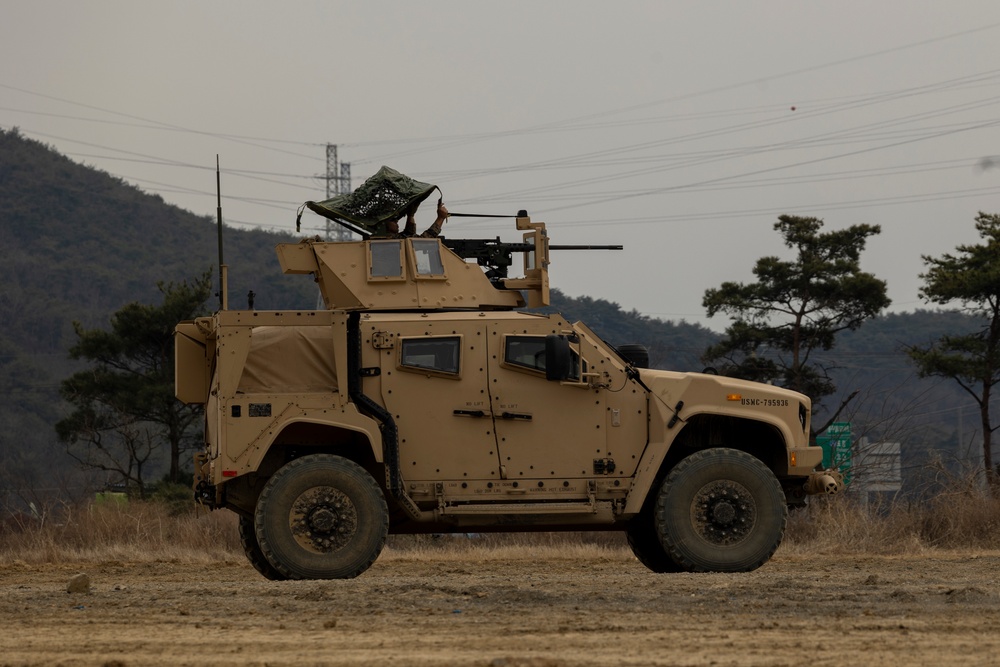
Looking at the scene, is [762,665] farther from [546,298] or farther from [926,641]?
[546,298]

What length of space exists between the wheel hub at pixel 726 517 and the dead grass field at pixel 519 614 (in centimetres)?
47

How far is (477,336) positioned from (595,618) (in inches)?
173

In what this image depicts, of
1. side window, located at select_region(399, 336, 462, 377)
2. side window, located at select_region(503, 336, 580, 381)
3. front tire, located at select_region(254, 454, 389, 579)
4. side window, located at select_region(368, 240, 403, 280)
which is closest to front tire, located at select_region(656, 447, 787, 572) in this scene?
side window, located at select_region(503, 336, 580, 381)

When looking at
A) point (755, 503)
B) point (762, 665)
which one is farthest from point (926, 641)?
point (755, 503)

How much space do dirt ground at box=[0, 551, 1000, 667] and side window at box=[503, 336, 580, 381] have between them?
1.94 m

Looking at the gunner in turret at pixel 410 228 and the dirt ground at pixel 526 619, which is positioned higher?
the gunner in turret at pixel 410 228

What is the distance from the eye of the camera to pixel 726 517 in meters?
14.4

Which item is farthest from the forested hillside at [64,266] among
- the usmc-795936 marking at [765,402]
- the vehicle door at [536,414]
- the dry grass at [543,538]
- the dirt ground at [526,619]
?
the dirt ground at [526,619]

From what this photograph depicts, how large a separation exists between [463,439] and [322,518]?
1.48 m

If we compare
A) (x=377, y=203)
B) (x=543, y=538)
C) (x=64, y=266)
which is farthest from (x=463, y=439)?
(x=64, y=266)

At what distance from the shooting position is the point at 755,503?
47.5ft

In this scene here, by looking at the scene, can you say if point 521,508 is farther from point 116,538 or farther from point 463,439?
point 116,538

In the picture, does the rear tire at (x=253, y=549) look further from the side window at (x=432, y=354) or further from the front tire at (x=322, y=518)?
the side window at (x=432, y=354)

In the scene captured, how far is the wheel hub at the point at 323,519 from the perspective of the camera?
45.5ft
